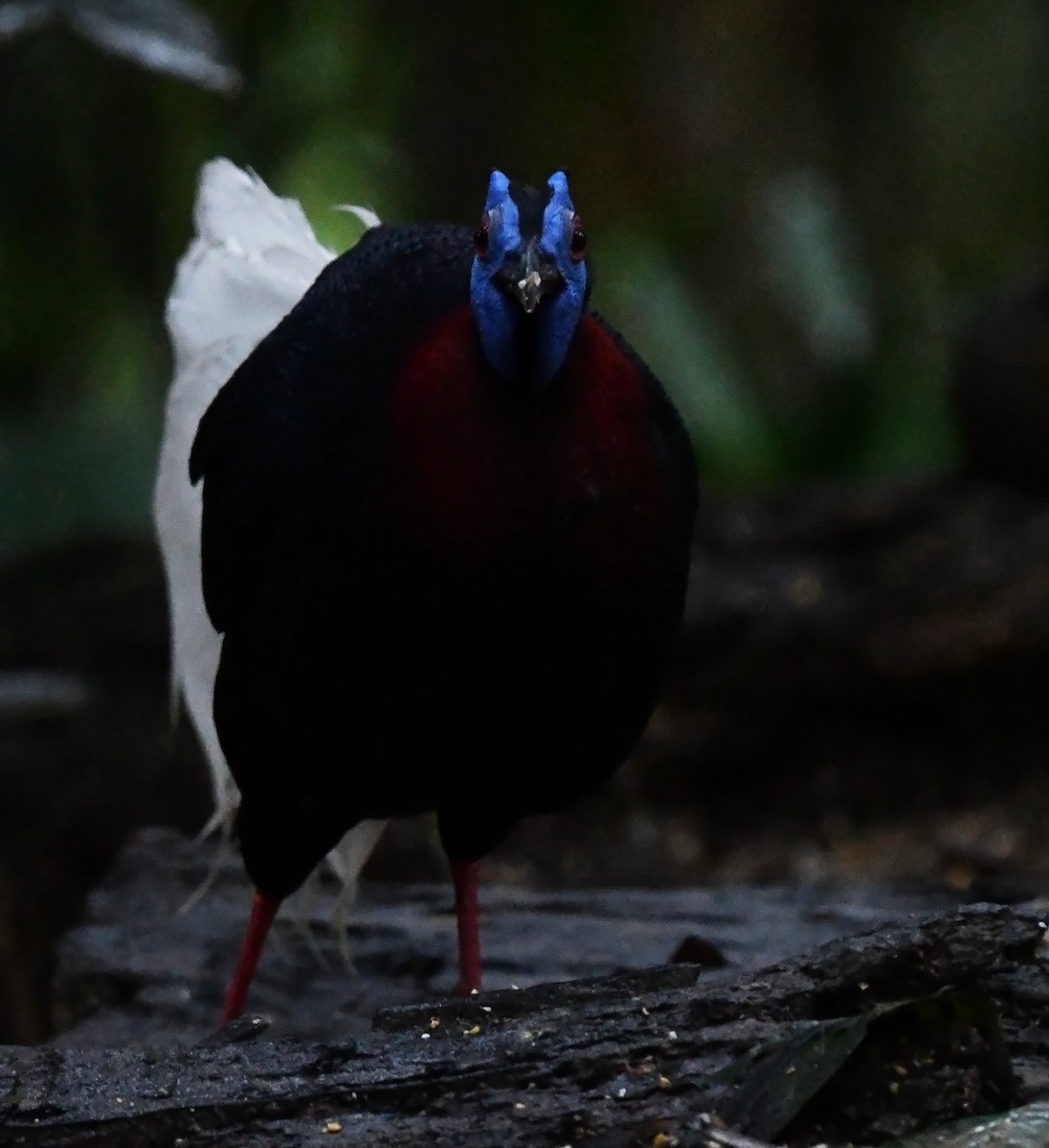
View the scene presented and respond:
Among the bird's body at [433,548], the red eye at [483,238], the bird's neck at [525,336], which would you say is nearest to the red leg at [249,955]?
the bird's body at [433,548]

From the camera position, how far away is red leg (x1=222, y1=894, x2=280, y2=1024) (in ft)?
13.2

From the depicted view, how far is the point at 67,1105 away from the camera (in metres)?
2.51

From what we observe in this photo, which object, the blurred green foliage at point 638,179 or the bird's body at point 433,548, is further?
the blurred green foliage at point 638,179

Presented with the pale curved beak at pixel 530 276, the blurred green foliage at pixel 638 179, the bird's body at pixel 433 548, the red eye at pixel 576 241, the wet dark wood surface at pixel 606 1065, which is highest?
the blurred green foliage at pixel 638 179

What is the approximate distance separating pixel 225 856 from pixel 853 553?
3002mm

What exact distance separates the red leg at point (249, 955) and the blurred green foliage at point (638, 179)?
2.53m

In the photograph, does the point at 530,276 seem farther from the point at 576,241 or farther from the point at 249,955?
the point at 249,955

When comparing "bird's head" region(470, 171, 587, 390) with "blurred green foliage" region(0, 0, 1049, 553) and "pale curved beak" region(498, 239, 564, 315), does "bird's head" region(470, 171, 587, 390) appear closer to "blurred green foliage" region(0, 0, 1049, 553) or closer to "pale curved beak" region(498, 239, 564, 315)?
"pale curved beak" region(498, 239, 564, 315)

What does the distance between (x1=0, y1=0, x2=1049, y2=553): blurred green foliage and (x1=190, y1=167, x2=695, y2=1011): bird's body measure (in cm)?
253

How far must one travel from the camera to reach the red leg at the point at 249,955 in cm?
403

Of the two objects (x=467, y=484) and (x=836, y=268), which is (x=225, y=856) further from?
(x=836, y=268)

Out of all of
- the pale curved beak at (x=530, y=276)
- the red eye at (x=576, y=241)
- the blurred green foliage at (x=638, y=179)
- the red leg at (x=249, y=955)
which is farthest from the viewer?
the blurred green foliage at (x=638, y=179)

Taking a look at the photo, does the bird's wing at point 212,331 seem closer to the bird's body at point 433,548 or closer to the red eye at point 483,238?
the bird's body at point 433,548

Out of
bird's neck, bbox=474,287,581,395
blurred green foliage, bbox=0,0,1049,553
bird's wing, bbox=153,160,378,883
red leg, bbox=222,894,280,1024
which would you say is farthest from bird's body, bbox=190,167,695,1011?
blurred green foliage, bbox=0,0,1049,553
